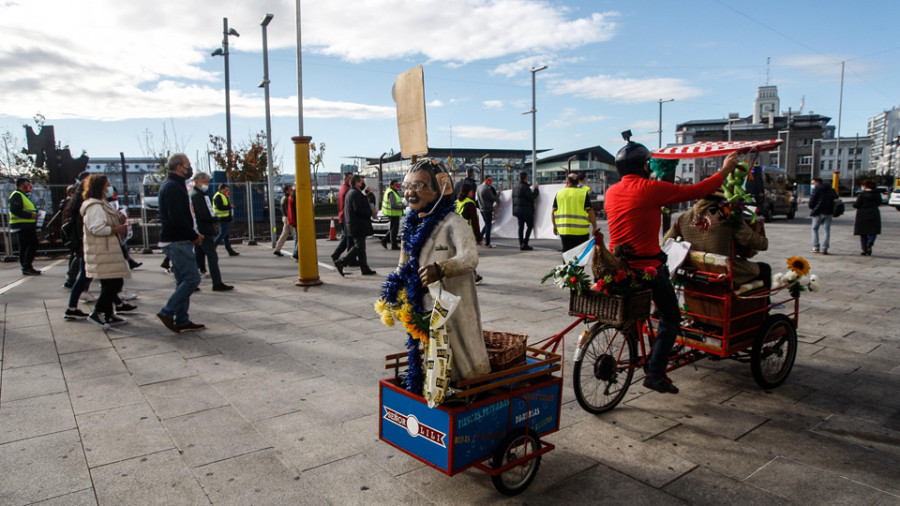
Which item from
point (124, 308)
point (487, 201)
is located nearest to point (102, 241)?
point (124, 308)

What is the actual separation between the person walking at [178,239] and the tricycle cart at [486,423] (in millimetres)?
4000

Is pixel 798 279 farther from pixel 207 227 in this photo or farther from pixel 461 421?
pixel 207 227

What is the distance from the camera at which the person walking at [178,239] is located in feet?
20.5

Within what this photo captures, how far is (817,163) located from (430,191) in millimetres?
117306

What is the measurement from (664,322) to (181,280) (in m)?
5.16

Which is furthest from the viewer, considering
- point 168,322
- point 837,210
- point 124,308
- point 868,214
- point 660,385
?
point 837,210

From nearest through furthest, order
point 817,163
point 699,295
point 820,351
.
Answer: point 699,295, point 820,351, point 817,163

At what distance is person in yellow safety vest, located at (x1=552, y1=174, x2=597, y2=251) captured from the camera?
857 cm

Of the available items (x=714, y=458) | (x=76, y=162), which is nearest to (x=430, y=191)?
(x=714, y=458)

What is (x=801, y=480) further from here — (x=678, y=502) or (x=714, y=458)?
(x=678, y=502)

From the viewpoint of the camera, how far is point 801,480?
10.4 feet

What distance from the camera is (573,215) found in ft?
28.3

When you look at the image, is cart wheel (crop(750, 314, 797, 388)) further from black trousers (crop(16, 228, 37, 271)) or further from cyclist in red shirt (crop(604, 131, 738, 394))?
black trousers (crop(16, 228, 37, 271))

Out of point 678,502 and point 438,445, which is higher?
point 438,445
